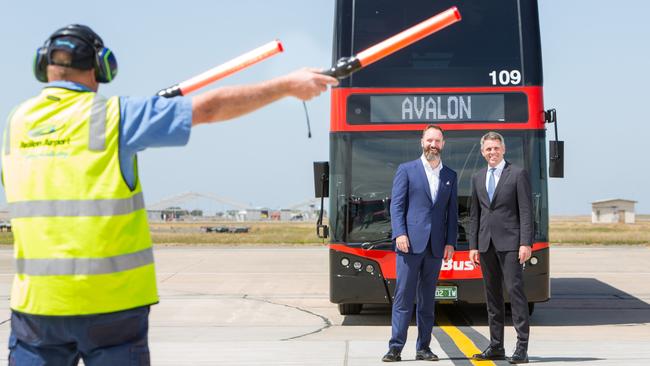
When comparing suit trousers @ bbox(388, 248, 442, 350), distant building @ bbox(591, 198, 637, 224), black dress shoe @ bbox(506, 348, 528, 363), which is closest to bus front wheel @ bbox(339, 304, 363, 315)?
suit trousers @ bbox(388, 248, 442, 350)

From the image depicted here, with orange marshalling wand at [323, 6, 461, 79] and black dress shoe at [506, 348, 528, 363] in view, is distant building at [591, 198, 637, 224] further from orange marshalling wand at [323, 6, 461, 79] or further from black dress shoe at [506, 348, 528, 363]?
orange marshalling wand at [323, 6, 461, 79]

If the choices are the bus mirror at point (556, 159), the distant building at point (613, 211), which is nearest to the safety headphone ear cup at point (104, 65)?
the bus mirror at point (556, 159)

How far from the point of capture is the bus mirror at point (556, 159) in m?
10.4

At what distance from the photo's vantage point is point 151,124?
2.91 metres

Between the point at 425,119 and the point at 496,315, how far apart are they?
3268mm

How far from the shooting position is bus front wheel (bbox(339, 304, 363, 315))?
1176cm

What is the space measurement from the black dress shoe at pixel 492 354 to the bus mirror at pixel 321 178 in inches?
148

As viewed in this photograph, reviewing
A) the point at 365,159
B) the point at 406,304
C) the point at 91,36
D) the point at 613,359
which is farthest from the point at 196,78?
the point at 365,159

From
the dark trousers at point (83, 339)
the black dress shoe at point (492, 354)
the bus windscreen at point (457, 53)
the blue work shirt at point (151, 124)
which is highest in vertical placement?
the bus windscreen at point (457, 53)

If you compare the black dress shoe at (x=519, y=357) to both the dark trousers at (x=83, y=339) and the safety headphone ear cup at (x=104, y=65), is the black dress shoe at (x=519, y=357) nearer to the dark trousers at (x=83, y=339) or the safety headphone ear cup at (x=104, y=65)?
the dark trousers at (x=83, y=339)

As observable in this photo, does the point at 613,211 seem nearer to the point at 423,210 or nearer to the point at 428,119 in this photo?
the point at 428,119

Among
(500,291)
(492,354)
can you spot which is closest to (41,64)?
(492,354)

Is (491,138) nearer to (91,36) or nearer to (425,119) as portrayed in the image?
(425,119)

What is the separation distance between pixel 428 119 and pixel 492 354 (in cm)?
357
